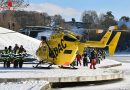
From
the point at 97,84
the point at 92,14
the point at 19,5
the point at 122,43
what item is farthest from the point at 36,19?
the point at 97,84

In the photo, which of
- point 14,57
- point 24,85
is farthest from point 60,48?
point 24,85

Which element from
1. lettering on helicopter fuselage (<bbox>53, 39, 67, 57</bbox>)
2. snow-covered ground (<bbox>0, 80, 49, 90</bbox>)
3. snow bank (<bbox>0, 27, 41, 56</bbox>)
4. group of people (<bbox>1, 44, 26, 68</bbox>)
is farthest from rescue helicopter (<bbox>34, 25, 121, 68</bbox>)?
snow bank (<bbox>0, 27, 41, 56</bbox>)

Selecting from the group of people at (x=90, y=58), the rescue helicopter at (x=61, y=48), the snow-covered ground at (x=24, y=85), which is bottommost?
the group of people at (x=90, y=58)

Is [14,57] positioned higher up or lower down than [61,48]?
lower down

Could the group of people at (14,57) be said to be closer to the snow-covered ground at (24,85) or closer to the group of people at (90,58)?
the group of people at (90,58)

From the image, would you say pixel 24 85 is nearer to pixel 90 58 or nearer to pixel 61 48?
pixel 61 48

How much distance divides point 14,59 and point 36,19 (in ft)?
266

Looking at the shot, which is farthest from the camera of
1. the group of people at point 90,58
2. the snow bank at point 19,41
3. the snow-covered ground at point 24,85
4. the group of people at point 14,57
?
the snow bank at point 19,41

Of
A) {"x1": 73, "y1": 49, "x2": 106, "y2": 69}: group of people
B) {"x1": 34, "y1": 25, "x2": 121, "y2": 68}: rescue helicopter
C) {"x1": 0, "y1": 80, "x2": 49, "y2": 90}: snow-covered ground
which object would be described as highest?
{"x1": 34, "y1": 25, "x2": 121, "y2": 68}: rescue helicopter

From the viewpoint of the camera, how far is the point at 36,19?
108750mm

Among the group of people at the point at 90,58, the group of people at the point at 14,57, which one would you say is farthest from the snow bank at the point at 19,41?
the group of people at the point at 14,57

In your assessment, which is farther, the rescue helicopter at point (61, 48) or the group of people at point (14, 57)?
the group of people at point (14, 57)

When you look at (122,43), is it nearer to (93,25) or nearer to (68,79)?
(93,25)

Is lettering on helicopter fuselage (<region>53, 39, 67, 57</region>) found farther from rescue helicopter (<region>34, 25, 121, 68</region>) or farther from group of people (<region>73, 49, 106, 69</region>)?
group of people (<region>73, 49, 106, 69</region>)
